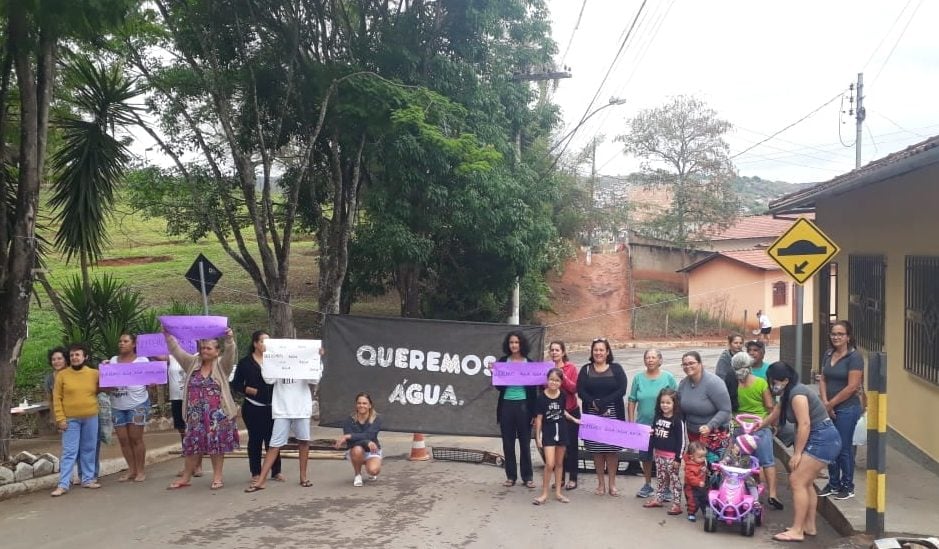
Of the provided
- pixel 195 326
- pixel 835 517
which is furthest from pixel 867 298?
pixel 195 326

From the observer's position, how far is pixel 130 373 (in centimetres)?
909

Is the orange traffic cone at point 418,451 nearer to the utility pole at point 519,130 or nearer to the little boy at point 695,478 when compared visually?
the little boy at point 695,478

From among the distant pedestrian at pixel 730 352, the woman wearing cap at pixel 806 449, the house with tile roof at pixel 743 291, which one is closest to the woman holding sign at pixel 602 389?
the woman wearing cap at pixel 806 449

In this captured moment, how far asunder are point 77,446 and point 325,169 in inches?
413

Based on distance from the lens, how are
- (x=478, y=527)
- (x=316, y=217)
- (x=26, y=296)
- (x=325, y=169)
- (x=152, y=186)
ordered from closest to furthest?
(x=478, y=527) < (x=26, y=296) < (x=152, y=186) < (x=325, y=169) < (x=316, y=217)

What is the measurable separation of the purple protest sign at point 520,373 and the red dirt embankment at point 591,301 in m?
21.7

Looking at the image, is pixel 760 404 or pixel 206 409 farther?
pixel 206 409

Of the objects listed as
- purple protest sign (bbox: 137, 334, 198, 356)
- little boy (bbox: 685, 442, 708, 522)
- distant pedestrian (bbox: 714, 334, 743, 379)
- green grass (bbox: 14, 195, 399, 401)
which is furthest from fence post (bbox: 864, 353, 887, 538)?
green grass (bbox: 14, 195, 399, 401)

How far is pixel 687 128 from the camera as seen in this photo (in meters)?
37.8

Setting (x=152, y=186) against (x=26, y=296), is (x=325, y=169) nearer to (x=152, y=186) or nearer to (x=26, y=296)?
(x=152, y=186)

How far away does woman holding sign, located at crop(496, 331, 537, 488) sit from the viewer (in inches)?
346

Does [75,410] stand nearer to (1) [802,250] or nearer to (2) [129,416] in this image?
(2) [129,416]

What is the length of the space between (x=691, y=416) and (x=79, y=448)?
20.9 feet

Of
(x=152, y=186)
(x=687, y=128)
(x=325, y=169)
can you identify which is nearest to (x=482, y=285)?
(x=325, y=169)
